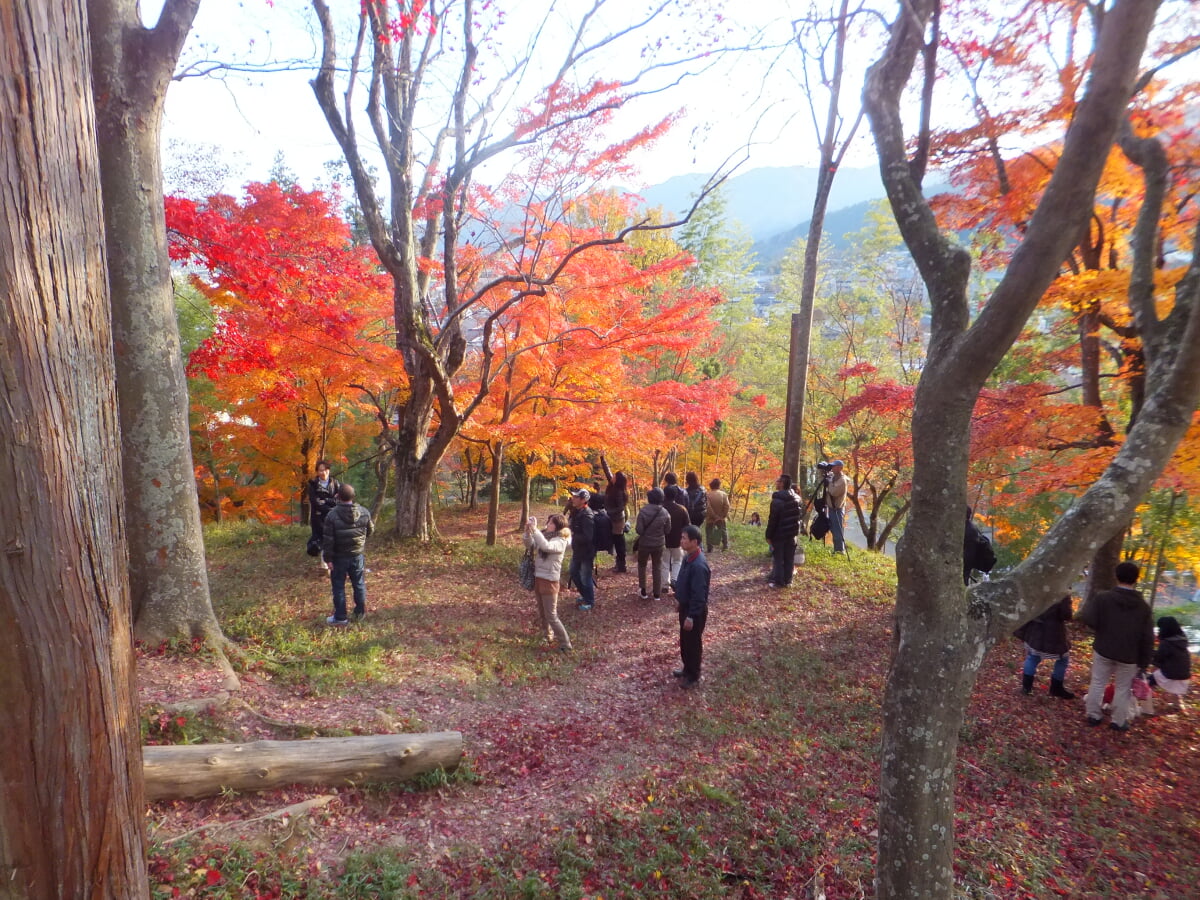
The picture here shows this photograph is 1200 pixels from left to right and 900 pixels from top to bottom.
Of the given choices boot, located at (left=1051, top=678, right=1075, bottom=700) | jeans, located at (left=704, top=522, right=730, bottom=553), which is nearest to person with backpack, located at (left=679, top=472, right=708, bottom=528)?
jeans, located at (left=704, top=522, right=730, bottom=553)

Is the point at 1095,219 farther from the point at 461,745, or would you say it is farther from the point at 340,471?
the point at 340,471

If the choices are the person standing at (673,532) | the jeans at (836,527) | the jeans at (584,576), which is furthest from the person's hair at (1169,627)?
the jeans at (584,576)

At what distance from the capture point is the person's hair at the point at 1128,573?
545 cm

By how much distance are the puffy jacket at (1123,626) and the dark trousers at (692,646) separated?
402 cm

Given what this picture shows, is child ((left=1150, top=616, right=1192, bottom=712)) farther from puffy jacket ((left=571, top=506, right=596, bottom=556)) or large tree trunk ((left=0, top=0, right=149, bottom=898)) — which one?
large tree trunk ((left=0, top=0, right=149, bottom=898))

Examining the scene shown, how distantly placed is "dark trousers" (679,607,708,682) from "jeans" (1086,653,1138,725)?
4.13m

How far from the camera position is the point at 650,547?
29.7ft

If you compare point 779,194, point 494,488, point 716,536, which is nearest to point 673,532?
point 716,536

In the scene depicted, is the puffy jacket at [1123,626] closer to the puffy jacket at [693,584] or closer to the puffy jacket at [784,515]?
the puffy jacket at [693,584]

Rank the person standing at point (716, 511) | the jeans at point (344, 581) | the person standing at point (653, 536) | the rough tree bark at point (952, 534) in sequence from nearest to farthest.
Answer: the rough tree bark at point (952, 534) < the jeans at point (344, 581) < the person standing at point (653, 536) < the person standing at point (716, 511)

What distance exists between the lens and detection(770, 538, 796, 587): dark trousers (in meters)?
9.90

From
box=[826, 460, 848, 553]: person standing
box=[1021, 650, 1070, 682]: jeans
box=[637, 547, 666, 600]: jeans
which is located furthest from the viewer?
box=[826, 460, 848, 553]: person standing

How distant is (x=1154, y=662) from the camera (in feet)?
20.4

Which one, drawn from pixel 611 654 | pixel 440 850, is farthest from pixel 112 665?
pixel 611 654
